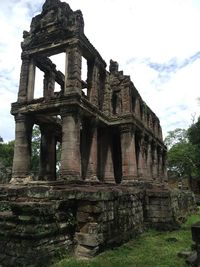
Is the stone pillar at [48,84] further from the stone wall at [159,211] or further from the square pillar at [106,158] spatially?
the stone wall at [159,211]

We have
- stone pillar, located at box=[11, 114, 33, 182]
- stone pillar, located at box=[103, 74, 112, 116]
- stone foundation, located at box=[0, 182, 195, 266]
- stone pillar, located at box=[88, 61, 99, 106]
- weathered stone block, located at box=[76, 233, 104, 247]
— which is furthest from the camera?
stone pillar, located at box=[103, 74, 112, 116]

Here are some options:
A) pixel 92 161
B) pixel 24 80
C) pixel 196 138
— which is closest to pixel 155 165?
pixel 92 161

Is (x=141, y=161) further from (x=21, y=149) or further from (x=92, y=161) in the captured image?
(x=21, y=149)

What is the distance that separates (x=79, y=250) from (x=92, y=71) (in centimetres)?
1038

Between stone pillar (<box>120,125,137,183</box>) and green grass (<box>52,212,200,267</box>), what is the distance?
19.8 ft

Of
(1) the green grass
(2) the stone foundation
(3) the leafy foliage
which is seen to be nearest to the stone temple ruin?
(2) the stone foundation

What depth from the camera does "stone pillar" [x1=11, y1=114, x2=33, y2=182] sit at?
44.7ft

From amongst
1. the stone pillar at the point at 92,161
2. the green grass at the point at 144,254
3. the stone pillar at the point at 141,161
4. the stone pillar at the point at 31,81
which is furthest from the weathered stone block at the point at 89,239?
the stone pillar at the point at 141,161

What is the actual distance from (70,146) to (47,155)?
185 inches

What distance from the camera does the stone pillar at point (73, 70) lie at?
12828mm

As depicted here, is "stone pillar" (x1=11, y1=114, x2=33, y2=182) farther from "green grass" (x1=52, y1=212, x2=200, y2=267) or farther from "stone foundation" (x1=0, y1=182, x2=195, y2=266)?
"green grass" (x1=52, y1=212, x2=200, y2=267)

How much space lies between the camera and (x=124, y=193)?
9.06 m

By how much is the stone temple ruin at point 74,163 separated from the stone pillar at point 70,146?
0.04 meters

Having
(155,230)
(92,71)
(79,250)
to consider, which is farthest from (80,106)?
(79,250)
